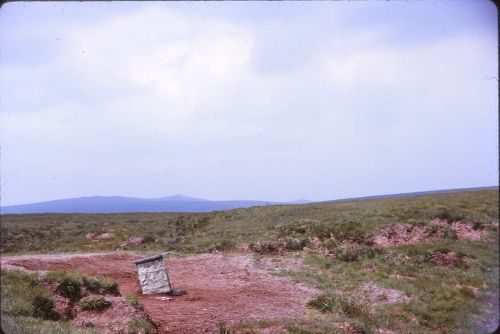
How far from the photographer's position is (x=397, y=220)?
86.7ft

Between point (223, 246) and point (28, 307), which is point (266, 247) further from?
point (28, 307)

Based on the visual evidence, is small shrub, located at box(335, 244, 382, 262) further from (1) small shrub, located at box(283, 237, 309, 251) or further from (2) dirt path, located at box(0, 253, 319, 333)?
(2) dirt path, located at box(0, 253, 319, 333)

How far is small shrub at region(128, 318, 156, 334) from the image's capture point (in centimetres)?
907

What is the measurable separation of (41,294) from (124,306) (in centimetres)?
226

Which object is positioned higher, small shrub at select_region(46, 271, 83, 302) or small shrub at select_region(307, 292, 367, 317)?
small shrub at select_region(46, 271, 83, 302)

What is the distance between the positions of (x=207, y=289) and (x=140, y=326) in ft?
18.2

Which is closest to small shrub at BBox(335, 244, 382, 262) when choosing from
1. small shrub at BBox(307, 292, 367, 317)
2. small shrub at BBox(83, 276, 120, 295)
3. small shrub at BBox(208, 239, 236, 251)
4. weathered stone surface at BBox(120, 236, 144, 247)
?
small shrub at BBox(208, 239, 236, 251)

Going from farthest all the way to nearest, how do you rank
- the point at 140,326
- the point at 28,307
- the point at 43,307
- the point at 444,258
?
1. the point at 444,258
2. the point at 43,307
3. the point at 28,307
4. the point at 140,326

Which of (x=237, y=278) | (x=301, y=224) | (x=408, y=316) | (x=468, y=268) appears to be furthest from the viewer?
(x=301, y=224)

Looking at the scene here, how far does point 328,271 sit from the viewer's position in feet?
59.6

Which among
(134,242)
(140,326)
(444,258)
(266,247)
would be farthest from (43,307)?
(134,242)

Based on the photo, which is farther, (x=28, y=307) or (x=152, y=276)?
(x=152, y=276)

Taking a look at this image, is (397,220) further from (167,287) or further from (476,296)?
(167,287)

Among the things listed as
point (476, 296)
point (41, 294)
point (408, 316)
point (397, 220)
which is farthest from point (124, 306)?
point (397, 220)
